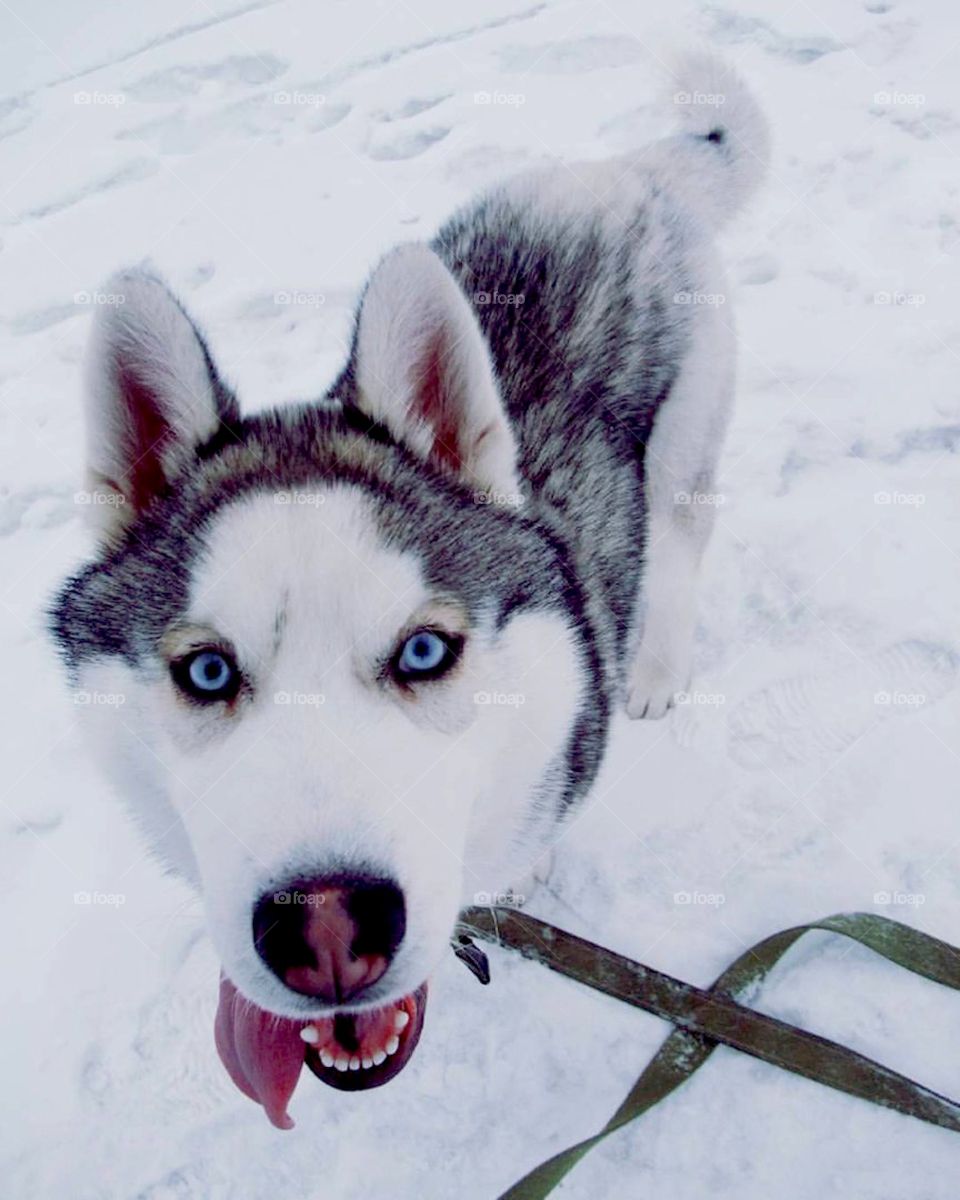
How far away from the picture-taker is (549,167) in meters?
2.73

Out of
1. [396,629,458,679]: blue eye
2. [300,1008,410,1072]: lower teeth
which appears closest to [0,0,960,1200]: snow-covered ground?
[300,1008,410,1072]: lower teeth

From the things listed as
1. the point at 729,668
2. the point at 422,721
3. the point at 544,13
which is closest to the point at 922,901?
the point at 729,668

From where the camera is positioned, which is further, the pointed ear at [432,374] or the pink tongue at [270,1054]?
the pink tongue at [270,1054]

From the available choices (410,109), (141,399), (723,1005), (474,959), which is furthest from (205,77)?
(723,1005)

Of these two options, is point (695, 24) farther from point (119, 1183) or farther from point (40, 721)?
point (119, 1183)

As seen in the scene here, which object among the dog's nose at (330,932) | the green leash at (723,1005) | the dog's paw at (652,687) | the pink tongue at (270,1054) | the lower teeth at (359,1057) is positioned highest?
the dog's nose at (330,932)

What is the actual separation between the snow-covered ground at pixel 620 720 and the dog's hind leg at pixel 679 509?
0.14 metres

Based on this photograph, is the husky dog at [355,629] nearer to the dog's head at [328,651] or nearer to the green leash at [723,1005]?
the dog's head at [328,651]

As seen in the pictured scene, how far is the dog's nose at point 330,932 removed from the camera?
46.2 inches

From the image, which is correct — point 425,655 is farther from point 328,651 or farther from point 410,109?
point 410,109

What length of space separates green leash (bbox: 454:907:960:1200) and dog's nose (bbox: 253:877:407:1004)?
33.6 inches

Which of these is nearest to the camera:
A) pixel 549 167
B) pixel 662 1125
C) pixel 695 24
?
pixel 662 1125

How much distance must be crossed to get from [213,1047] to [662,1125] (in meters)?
1.13

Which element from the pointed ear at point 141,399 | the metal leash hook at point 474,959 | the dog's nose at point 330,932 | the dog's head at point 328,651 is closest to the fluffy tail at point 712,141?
the dog's head at point 328,651
